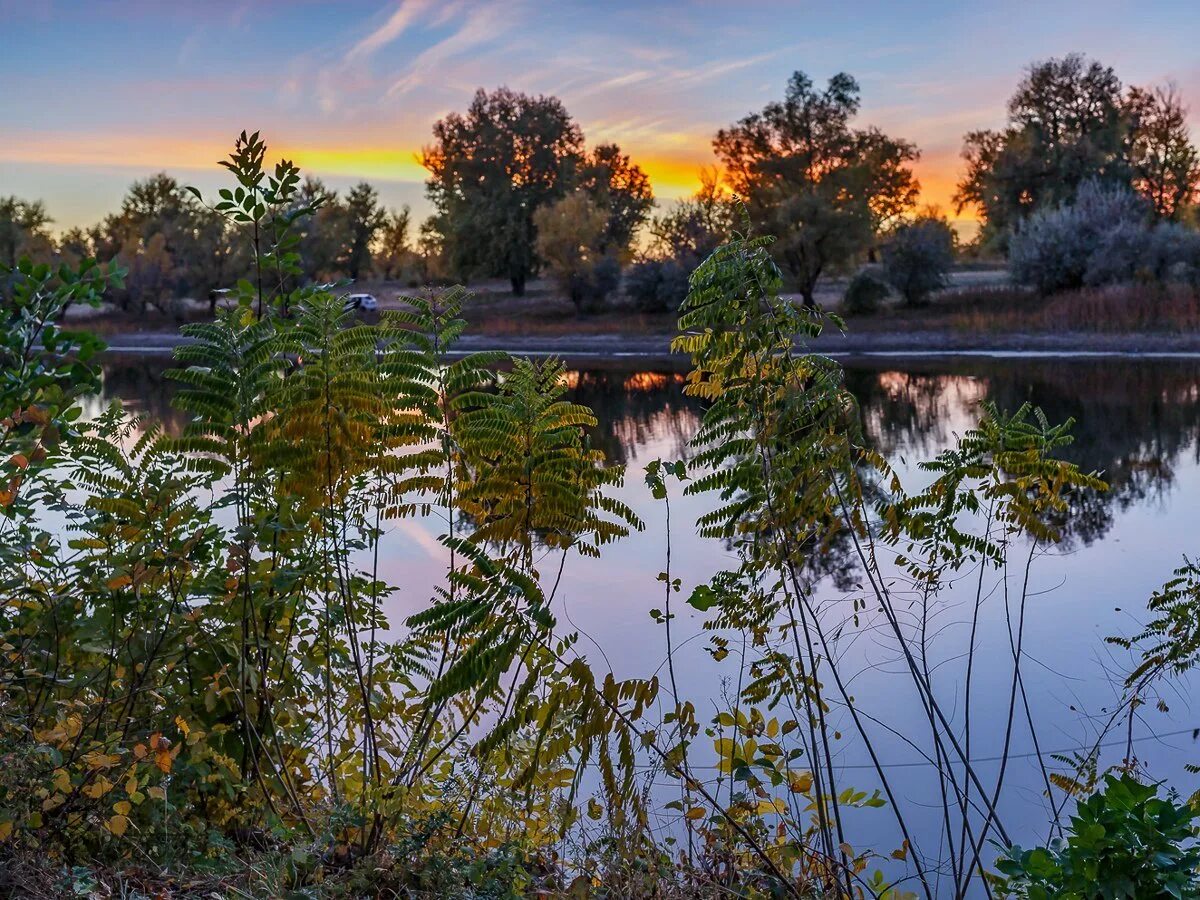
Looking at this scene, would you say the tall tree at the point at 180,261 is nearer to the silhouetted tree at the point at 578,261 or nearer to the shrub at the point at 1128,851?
the silhouetted tree at the point at 578,261

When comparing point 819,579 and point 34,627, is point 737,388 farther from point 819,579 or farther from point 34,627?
point 819,579

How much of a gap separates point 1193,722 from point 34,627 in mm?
6764

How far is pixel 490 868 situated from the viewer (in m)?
4.05

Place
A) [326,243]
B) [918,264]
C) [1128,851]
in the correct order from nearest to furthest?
[1128,851] < [918,264] < [326,243]

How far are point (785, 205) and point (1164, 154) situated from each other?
2698 centimetres

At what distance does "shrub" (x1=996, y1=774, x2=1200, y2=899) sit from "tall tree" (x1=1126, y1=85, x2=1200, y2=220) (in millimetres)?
65041

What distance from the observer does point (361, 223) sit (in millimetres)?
84188

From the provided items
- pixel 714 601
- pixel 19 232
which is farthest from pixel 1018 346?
pixel 19 232

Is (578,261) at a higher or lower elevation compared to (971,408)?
higher

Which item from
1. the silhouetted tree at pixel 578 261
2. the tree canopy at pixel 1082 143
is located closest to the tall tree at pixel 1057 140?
the tree canopy at pixel 1082 143

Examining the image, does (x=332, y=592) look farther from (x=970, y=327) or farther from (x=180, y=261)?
(x=180, y=261)

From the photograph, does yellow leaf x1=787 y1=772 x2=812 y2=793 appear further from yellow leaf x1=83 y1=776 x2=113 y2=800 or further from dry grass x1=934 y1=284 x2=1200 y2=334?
dry grass x1=934 y1=284 x2=1200 y2=334

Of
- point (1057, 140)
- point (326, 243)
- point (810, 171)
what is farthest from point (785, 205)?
point (326, 243)

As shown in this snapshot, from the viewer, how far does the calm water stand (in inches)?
285
